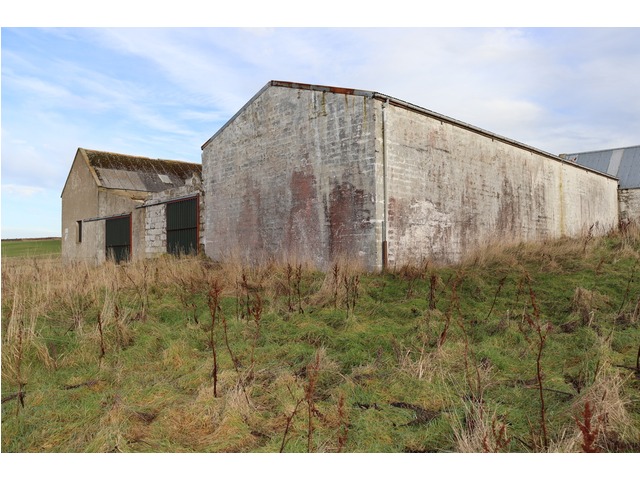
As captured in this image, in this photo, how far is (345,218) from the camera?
1109 cm

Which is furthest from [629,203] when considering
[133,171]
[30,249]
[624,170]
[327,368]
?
[30,249]

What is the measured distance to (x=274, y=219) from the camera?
12727mm

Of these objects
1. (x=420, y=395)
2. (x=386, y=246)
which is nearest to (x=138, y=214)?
(x=386, y=246)

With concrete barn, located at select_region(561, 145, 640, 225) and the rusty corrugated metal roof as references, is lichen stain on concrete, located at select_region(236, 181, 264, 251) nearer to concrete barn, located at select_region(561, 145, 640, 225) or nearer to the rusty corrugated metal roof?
the rusty corrugated metal roof

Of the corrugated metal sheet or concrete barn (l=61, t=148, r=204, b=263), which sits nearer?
concrete barn (l=61, t=148, r=204, b=263)

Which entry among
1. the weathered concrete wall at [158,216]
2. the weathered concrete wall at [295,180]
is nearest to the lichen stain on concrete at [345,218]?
the weathered concrete wall at [295,180]

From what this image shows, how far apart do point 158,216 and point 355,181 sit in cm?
930

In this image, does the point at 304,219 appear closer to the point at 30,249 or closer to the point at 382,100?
the point at 382,100

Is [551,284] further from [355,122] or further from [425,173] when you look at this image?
[355,122]

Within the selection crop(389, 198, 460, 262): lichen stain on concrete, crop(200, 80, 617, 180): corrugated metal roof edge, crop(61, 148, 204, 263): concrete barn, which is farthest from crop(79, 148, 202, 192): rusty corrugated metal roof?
crop(389, 198, 460, 262): lichen stain on concrete

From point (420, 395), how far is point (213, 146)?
1224 centimetres

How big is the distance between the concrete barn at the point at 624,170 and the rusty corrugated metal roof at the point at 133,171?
2194 cm

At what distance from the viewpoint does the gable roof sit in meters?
24.7

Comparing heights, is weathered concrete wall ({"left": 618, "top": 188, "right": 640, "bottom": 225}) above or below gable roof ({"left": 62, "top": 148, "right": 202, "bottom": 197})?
below
